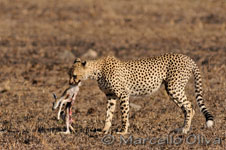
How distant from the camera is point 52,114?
31.0 feet

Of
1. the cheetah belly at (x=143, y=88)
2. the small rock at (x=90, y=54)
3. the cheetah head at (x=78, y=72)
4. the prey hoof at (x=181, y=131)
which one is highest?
the small rock at (x=90, y=54)

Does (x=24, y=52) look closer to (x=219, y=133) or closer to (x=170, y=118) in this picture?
(x=170, y=118)

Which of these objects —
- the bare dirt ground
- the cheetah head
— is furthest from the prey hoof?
the cheetah head

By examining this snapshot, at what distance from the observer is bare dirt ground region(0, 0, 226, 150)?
771cm

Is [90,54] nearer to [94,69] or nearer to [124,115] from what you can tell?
[94,69]

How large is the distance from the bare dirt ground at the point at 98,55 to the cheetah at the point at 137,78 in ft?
1.51

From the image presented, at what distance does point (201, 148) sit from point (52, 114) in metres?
3.57

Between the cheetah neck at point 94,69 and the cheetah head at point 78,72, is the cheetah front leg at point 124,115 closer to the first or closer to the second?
the cheetah neck at point 94,69

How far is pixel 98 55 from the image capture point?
50.4ft

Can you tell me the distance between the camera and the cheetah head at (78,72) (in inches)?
304

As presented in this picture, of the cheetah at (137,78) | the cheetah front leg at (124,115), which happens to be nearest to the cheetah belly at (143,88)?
the cheetah at (137,78)

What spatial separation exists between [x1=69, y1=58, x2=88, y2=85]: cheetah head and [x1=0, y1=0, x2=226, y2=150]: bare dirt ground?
90 centimetres

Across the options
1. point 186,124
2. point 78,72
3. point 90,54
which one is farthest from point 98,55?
point 186,124

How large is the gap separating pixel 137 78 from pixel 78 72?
1.04 m
